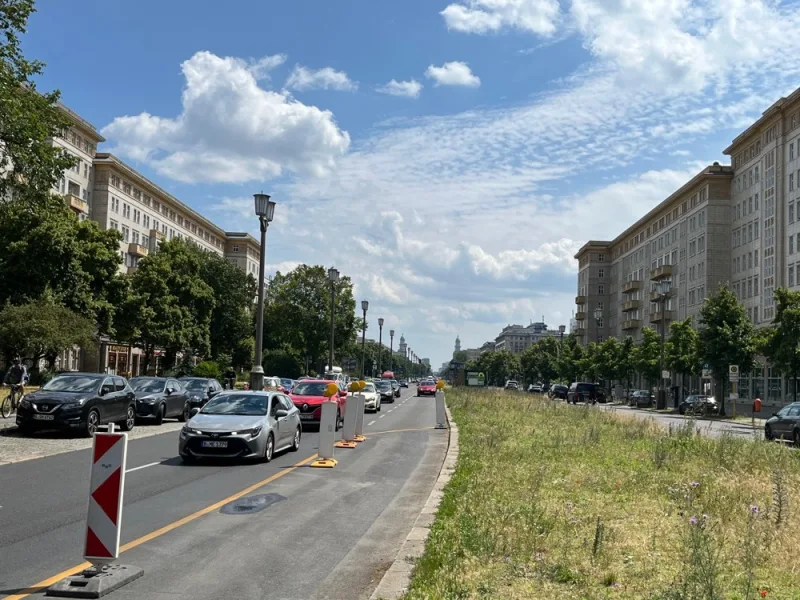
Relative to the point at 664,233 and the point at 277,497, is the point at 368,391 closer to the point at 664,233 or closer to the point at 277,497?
the point at 277,497

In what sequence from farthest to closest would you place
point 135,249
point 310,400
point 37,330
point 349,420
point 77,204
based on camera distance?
point 135,249 < point 77,204 < point 37,330 < point 310,400 < point 349,420

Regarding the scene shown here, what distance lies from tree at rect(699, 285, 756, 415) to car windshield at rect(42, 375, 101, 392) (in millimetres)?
43370

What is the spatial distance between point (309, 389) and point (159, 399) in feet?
16.4

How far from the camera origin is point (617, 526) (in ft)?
30.5

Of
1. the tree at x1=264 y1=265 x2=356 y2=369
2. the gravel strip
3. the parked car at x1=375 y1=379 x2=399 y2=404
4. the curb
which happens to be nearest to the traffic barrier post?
the curb

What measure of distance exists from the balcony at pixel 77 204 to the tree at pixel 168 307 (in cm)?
1358

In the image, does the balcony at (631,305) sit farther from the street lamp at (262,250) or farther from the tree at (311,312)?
the street lamp at (262,250)

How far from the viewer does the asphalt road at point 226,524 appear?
7.21m

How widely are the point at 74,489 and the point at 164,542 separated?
4.36 meters

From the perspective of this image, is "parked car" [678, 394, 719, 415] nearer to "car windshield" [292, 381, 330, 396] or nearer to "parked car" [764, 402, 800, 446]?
"parked car" [764, 402, 800, 446]

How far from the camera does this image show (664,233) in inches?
4090

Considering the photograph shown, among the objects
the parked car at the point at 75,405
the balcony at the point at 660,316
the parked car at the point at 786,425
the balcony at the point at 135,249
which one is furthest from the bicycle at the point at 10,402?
the balcony at the point at 660,316

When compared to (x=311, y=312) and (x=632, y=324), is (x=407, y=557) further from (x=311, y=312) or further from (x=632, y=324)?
(x=632, y=324)

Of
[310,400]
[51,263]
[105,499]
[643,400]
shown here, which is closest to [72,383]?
[310,400]
